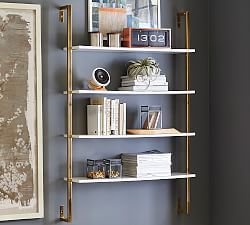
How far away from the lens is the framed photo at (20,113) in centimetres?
423

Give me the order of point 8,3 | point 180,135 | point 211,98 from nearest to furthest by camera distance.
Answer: point 8,3 → point 180,135 → point 211,98

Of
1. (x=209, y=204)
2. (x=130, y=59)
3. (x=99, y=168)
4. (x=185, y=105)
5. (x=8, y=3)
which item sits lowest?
(x=209, y=204)

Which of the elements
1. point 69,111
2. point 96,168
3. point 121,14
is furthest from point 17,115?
point 121,14

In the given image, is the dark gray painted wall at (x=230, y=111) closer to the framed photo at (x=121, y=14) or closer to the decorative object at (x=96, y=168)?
the framed photo at (x=121, y=14)

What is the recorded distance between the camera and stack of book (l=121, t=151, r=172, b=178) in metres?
4.47

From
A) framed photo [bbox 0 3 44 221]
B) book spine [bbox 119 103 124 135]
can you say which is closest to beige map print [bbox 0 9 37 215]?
framed photo [bbox 0 3 44 221]

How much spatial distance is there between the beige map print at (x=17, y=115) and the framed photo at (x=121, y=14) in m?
0.44

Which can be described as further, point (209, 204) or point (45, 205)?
point (209, 204)

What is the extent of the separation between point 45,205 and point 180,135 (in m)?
1.01

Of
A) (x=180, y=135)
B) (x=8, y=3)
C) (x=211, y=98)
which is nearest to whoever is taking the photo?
(x=8, y=3)

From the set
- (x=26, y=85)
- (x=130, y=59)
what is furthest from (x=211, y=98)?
(x=26, y=85)

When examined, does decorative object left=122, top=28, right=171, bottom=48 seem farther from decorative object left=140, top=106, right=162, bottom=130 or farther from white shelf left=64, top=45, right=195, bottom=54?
decorative object left=140, top=106, right=162, bottom=130

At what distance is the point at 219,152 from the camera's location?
486cm

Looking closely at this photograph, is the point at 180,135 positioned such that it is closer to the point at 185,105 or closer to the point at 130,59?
the point at 185,105
